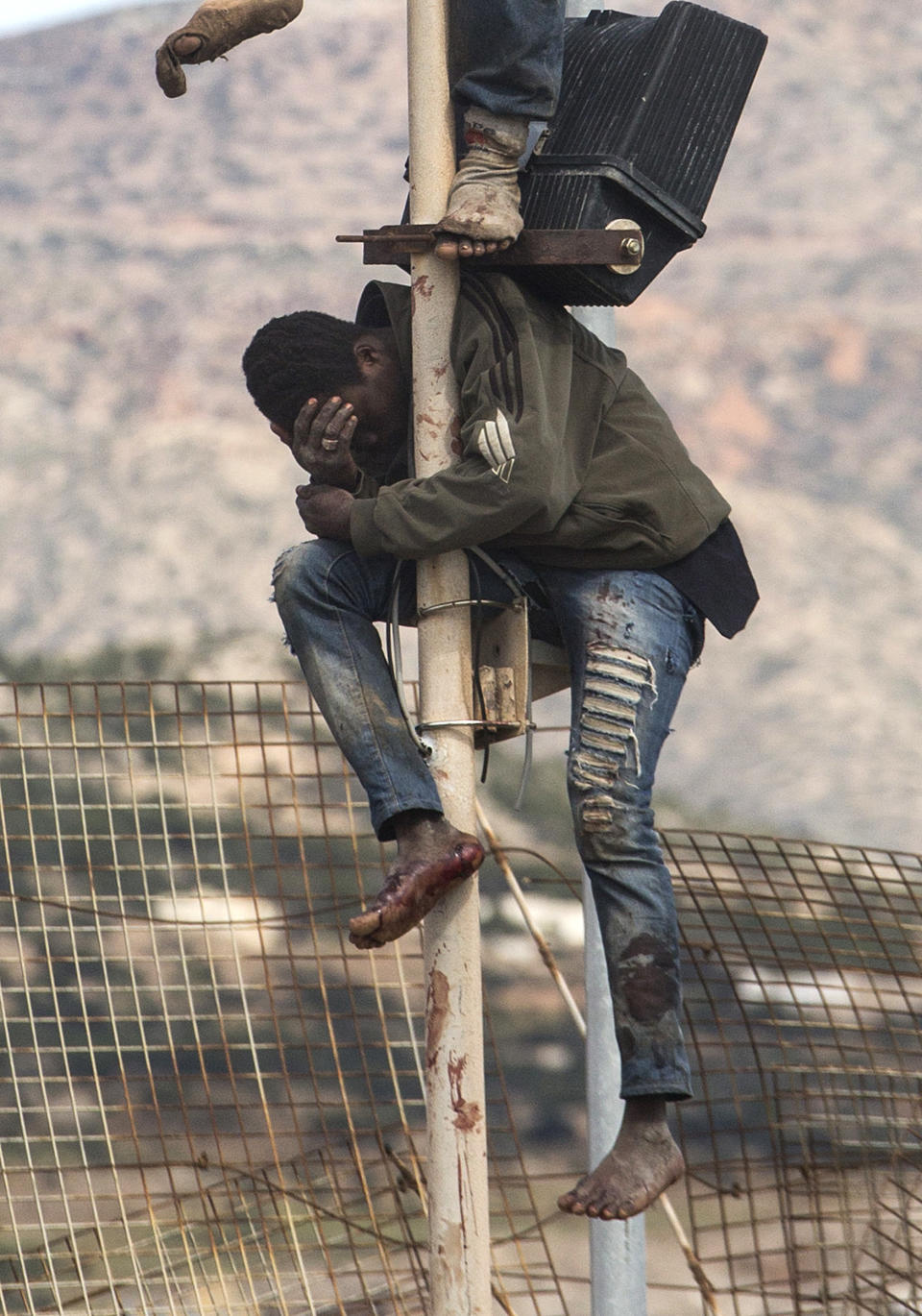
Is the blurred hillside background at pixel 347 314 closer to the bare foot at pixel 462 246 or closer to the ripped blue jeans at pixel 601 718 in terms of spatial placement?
the ripped blue jeans at pixel 601 718

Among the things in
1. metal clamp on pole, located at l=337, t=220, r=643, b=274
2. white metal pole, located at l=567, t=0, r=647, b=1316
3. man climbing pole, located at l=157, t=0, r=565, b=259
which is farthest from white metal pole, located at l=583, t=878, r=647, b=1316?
man climbing pole, located at l=157, t=0, r=565, b=259

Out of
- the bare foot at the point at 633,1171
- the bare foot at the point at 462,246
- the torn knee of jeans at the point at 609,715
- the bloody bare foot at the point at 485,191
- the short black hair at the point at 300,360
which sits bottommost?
the bare foot at the point at 633,1171

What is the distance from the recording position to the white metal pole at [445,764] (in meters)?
4.62

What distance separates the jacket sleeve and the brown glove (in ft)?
2.66

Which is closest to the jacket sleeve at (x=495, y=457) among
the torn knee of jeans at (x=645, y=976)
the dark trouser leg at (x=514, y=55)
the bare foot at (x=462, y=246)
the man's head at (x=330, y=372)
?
the bare foot at (x=462, y=246)

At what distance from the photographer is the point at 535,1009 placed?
112 feet

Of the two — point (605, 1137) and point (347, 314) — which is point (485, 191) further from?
point (347, 314)

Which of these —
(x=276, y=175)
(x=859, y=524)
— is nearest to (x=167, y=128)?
(x=276, y=175)

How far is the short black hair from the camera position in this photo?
188 inches

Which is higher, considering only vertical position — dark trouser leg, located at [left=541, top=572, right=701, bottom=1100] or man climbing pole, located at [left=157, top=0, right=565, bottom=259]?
man climbing pole, located at [left=157, top=0, right=565, bottom=259]

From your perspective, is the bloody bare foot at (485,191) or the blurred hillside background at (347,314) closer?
the bloody bare foot at (485,191)

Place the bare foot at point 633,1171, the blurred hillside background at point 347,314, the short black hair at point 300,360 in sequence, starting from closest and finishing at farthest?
the bare foot at point 633,1171, the short black hair at point 300,360, the blurred hillside background at point 347,314

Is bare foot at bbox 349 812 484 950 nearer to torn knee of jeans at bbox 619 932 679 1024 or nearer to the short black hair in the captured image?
torn knee of jeans at bbox 619 932 679 1024

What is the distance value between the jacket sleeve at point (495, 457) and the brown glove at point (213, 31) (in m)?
0.81
